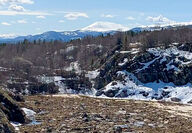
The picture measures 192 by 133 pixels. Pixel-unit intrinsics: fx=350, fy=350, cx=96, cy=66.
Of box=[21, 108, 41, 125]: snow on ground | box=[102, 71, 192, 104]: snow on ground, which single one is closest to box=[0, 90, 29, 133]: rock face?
box=[21, 108, 41, 125]: snow on ground

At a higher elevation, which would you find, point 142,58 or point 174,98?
point 142,58

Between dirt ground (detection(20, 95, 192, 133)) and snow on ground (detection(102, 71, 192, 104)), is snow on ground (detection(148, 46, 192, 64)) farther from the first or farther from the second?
dirt ground (detection(20, 95, 192, 133))

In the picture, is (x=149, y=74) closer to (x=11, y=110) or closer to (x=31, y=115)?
(x=31, y=115)

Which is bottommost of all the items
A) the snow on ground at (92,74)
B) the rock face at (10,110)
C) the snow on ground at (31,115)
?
the snow on ground at (92,74)

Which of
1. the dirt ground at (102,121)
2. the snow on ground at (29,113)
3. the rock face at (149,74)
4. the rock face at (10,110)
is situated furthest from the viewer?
the rock face at (149,74)

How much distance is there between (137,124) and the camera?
40500 mm

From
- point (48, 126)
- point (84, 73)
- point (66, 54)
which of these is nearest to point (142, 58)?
point (84, 73)

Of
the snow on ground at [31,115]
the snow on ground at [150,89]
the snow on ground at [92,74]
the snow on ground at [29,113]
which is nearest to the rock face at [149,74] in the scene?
the snow on ground at [150,89]

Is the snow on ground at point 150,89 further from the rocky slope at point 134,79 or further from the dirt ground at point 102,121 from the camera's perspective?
the dirt ground at point 102,121

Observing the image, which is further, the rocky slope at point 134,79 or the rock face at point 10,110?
the rocky slope at point 134,79

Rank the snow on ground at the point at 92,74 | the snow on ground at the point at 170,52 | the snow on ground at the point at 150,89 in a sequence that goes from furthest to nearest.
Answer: the snow on ground at the point at 92,74
the snow on ground at the point at 170,52
the snow on ground at the point at 150,89

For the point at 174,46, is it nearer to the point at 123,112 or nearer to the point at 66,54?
the point at 66,54

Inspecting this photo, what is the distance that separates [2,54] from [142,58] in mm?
68025

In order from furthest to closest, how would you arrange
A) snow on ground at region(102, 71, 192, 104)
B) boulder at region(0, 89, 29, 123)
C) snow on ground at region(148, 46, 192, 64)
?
snow on ground at region(148, 46, 192, 64) → snow on ground at region(102, 71, 192, 104) → boulder at region(0, 89, 29, 123)
